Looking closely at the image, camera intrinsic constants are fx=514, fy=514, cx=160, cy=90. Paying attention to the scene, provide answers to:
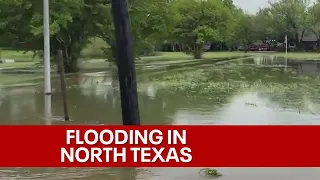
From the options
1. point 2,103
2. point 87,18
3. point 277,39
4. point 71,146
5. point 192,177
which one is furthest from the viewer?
point 277,39

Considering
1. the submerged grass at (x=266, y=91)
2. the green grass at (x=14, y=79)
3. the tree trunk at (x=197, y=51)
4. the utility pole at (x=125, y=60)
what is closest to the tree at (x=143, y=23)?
the green grass at (x=14, y=79)

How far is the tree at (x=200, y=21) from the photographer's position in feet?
189

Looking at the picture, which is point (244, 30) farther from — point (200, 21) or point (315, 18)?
point (200, 21)

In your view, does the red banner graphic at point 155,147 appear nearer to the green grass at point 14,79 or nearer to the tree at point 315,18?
the green grass at point 14,79

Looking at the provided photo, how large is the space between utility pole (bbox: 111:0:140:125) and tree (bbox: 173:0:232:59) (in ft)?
167

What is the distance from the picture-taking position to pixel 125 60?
20.5 feet

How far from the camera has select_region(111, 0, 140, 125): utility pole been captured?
610 centimetres

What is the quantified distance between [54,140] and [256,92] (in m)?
14.8

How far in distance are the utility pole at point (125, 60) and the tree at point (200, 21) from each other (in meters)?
51.0

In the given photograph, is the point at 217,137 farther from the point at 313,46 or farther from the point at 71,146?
the point at 313,46

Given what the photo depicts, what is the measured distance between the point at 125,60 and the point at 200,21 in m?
53.0

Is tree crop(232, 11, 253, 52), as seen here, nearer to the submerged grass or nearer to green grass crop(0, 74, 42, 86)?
green grass crop(0, 74, 42, 86)

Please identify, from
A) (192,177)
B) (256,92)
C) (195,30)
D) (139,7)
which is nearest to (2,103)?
(256,92)

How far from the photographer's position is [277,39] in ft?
271
